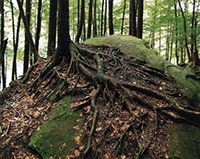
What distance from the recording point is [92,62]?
5391 mm

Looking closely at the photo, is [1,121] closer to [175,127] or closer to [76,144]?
[76,144]

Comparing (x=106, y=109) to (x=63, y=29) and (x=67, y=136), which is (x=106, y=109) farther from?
(x=63, y=29)

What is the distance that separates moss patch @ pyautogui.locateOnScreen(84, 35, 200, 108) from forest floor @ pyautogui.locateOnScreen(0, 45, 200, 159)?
401 mm

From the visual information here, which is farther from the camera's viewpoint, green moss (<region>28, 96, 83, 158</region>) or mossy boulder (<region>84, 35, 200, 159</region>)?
green moss (<region>28, 96, 83, 158</region>)

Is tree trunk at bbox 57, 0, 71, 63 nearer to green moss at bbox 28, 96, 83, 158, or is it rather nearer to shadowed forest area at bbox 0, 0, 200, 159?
shadowed forest area at bbox 0, 0, 200, 159

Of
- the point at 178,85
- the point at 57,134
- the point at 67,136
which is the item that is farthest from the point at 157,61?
the point at 57,134

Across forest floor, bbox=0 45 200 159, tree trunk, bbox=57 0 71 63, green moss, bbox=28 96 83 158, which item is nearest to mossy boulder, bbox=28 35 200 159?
green moss, bbox=28 96 83 158

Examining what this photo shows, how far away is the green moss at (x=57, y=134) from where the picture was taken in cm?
291

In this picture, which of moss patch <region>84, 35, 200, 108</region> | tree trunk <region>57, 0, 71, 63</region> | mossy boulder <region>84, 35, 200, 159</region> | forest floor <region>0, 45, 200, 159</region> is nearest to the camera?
mossy boulder <region>84, 35, 200, 159</region>

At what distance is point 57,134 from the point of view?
3213mm

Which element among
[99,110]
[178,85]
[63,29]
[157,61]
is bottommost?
[99,110]

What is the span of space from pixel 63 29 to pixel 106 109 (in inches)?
144

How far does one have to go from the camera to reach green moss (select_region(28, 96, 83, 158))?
2.91m

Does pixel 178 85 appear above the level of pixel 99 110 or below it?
above
